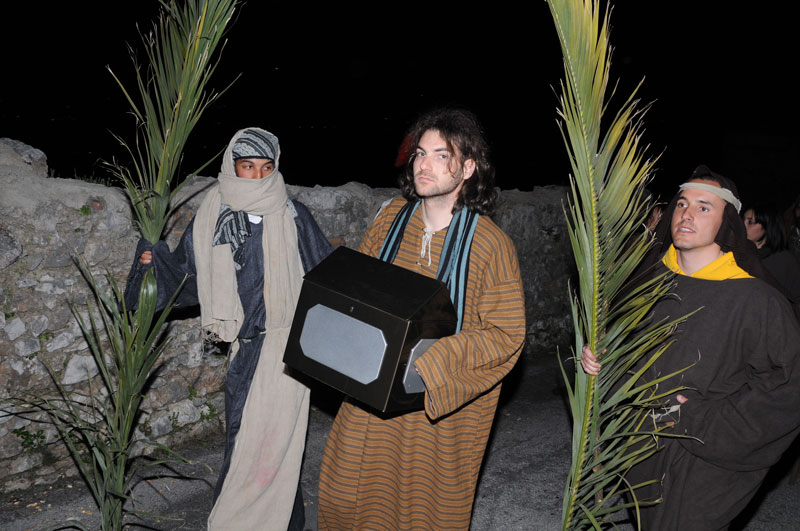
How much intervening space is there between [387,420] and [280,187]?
1.14m

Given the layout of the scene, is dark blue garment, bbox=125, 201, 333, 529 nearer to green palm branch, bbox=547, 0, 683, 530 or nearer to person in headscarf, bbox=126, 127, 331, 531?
person in headscarf, bbox=126, 127, 331, 531

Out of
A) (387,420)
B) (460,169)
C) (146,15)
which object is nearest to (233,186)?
(460,169)

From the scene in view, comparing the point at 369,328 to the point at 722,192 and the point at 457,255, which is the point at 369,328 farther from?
the point at 722,192

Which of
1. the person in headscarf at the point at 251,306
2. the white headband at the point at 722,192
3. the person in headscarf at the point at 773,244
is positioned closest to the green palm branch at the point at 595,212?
the white headband at the point at 722,192

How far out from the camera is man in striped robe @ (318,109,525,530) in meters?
2.58

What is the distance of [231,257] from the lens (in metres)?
2.94

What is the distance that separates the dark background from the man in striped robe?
714 cm

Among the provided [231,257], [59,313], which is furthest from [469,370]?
[59,313]

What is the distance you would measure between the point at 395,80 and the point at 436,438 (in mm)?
11233

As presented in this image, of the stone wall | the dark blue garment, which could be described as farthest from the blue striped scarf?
the stone wall

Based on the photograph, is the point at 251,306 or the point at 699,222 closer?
the point at 699,222

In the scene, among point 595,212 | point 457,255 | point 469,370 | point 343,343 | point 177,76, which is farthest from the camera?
point 457,255

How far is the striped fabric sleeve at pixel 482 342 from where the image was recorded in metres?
2.36

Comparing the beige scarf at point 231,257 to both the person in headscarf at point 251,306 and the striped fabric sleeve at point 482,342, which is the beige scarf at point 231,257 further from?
the striped fabric sleeve at point 482,342
